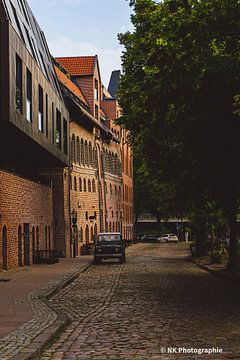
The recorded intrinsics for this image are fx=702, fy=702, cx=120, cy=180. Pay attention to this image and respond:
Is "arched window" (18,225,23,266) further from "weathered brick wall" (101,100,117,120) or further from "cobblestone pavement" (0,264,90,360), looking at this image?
"weathered brick wall" (101,100,117,120)

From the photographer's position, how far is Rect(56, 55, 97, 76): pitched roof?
60.9 m

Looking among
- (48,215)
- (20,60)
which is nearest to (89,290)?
(20,60)

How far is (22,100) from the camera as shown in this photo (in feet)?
91.0

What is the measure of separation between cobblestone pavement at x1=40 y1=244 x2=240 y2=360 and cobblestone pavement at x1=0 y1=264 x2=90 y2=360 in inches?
14.5

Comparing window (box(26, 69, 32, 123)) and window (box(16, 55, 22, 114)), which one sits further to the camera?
window (box(26, 69, 32, 123))

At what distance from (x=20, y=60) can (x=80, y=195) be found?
25.5 m

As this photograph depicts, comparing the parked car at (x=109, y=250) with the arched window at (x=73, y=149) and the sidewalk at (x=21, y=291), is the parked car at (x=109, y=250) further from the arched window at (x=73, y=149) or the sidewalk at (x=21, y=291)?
the arched window at (x=73, y=149)

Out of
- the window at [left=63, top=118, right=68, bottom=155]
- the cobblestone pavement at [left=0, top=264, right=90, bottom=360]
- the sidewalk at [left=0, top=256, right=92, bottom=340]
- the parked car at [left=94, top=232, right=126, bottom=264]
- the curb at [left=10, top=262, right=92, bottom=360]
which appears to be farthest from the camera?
the window at [left=63, top=118, right=68, bottom=155]

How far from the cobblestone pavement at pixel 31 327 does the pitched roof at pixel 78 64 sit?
142 ft

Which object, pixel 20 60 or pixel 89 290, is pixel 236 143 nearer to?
pixel 89 290

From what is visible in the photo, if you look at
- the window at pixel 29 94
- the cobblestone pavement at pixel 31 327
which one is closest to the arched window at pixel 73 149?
the window at pixel 29 94

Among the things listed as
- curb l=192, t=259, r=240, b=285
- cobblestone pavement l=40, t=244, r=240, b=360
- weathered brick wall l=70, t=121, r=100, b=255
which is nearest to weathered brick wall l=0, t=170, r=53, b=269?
cobblestone pavement l=40, t=244, r=240, b=360

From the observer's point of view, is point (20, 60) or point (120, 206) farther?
point (120, 206)

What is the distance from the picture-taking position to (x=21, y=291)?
1950cm
